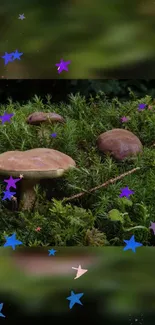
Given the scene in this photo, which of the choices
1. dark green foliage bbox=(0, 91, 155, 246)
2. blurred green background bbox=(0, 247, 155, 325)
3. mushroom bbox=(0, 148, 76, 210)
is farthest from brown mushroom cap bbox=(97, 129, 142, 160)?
blurred green background bbox=(0, 247, 155, 325)

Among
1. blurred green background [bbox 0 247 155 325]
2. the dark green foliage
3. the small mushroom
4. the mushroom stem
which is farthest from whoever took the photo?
the small mushroom

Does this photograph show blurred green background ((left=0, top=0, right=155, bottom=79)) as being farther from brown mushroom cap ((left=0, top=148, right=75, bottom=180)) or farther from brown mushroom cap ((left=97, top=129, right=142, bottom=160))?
brown mushroom cap ((left=97, top=129, right=142, bottom=160))

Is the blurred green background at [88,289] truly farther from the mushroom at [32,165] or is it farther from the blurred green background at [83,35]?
the blurred green background at [83,35]

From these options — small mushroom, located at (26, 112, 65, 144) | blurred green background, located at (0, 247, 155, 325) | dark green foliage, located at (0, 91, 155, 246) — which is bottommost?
blurred green background, located at (0, 247, 155, 325)

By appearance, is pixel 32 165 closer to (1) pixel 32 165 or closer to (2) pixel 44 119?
(1) pixel 32 165

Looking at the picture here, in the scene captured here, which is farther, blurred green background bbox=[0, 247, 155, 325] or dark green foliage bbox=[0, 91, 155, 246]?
dark green foliage bbox=[0, 91, 155, 246]

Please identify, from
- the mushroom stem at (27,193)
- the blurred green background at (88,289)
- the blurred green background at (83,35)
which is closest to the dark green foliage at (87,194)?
the mushroom stem at (27,193)

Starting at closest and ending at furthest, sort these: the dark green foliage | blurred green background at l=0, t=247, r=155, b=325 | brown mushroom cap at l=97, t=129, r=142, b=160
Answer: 1. blurred green background at l=0, t=247, r=155, b=325
2. the dark green foliage
3. brown mushroom cap at l=97, t=129, r=142, b=160

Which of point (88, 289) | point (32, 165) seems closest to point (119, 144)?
point (32, 165)
